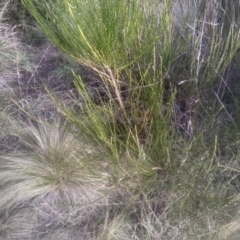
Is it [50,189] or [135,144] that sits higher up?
[135,144]

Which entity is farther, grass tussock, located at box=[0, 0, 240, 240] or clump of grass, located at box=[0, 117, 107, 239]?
clump of grass, located at box=[0, 117, 107, 239]

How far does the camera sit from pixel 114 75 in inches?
118

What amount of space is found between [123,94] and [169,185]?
1.96 feet

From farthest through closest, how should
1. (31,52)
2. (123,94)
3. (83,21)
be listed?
(31,52)
(123,94)
(83,21)

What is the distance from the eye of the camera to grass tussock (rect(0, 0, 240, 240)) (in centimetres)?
282

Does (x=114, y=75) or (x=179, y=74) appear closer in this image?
(x=114, y=75)

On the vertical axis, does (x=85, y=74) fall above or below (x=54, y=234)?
above

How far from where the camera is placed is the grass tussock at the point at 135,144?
9.25 ft

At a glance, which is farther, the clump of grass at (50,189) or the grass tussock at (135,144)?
the clump of grass at (50,189)

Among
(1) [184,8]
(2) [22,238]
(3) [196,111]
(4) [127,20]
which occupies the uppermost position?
(4) [127,20]

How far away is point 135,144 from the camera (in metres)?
3.11

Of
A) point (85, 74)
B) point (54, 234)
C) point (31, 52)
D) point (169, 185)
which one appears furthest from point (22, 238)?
point (31, 52)

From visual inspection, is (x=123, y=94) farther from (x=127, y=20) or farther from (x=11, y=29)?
(x=11, y=29)

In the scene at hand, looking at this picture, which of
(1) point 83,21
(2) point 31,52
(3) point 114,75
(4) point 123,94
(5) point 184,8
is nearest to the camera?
(1) point 83,21
